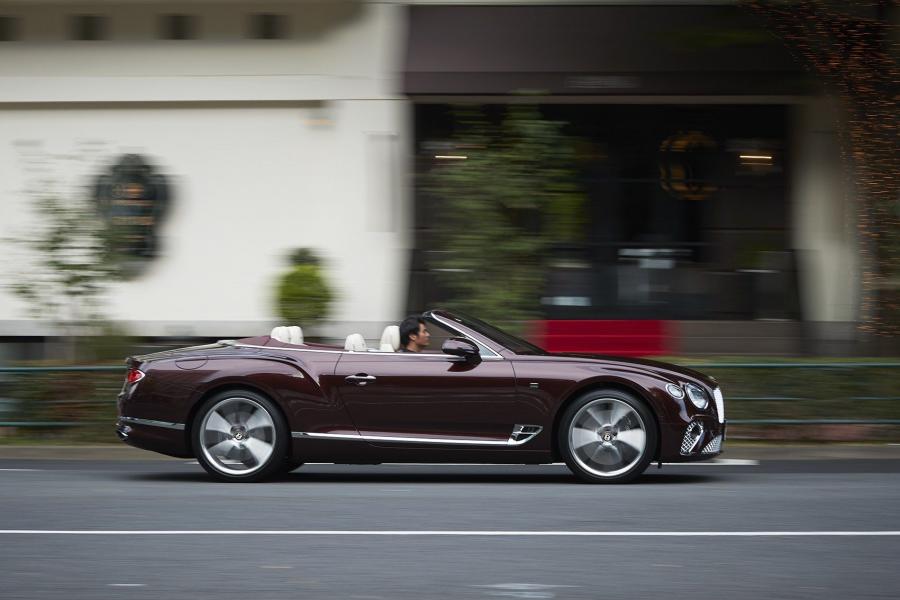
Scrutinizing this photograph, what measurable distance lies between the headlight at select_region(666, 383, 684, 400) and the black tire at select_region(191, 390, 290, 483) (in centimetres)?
277

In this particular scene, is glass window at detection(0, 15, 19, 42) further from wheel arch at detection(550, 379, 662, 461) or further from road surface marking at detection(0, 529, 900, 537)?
road surface marking at detection(0, 529, 900, 537)

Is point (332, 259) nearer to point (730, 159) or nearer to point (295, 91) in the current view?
Result: point (295, 91)

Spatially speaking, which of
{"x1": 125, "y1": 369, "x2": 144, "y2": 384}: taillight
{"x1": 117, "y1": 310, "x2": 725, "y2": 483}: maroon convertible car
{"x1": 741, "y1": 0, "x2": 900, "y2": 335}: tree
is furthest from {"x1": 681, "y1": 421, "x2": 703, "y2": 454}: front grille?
{"x1": 741, "y1": 0, "x2": 900, "y2": 335}: tree

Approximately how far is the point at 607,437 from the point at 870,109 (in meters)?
7.29

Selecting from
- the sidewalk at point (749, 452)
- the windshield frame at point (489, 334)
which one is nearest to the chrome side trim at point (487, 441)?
the windshield frame at point (489, 334)

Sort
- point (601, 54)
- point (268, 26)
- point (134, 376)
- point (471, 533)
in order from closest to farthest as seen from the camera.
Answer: point (471, 533)
point (134, 376)
point (601, 54)
point (268, 26)

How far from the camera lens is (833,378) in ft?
40.7

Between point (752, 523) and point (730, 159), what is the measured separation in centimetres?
1196

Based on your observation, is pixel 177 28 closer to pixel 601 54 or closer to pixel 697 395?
pixel 601 54

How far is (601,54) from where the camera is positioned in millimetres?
17422

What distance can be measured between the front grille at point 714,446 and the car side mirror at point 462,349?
1753 millimetres

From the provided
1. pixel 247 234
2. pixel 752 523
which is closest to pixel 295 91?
pixel 247 234

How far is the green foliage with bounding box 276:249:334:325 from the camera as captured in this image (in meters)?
18.0

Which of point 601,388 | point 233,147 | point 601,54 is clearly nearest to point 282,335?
point 601,388
